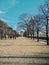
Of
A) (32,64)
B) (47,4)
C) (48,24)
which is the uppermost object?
(47,4)

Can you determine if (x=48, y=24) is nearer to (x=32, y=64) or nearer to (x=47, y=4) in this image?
(x=47, y=4)

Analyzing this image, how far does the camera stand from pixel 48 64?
1118cm

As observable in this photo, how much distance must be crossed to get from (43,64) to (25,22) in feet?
297

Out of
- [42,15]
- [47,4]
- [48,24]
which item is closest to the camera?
[47,4]

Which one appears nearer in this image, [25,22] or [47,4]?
[47,4]

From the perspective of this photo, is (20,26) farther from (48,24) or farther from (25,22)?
(48,24)

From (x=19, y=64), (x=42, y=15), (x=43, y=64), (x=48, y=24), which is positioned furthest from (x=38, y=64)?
(x=42, y=15)

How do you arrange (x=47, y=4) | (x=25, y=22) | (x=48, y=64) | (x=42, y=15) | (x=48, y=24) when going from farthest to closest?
(x=25, y=22)
(x=42, y=15)
(x=48, y=24)
(x=47, y=4)
(x=48, y=64)

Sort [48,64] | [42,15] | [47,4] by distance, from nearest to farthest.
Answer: [48,64], [47,4], [42,15]

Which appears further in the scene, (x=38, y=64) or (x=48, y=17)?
(x=48, y=17)

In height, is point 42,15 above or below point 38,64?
above

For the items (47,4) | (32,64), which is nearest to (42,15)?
(47,4)

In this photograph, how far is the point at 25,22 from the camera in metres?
102

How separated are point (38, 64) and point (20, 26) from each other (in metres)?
96.1
